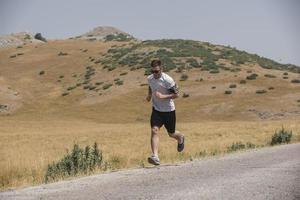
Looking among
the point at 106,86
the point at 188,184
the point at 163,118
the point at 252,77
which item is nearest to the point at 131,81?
the point at 106,86

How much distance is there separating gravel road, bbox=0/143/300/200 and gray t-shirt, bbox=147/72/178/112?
1.19m

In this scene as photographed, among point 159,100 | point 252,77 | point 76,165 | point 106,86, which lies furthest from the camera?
point 106,86

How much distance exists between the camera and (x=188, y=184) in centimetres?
987

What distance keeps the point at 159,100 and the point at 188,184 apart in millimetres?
3080

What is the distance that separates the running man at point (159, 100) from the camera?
12.4 metres

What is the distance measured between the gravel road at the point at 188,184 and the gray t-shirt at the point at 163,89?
47.0 inches

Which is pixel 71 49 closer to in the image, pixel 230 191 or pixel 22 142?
pixel 22 142

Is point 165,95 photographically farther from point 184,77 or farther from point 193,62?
point 193,62

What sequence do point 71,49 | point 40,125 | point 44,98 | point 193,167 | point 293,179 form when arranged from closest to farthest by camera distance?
1. point 293,179
2. point 193,167
3. point 40,125
4. point 44,98
5. point 71,49

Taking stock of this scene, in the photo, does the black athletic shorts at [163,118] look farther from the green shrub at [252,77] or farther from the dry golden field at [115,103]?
the green shrub at [252,77]

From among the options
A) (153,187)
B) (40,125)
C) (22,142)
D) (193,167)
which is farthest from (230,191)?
(40,125)

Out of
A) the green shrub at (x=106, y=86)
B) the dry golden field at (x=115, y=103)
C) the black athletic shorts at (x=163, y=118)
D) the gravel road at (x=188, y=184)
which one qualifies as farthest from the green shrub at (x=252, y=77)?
the black athletic shorts at (x=163, y=118)

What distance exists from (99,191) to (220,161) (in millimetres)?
4426

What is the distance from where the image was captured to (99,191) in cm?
946
